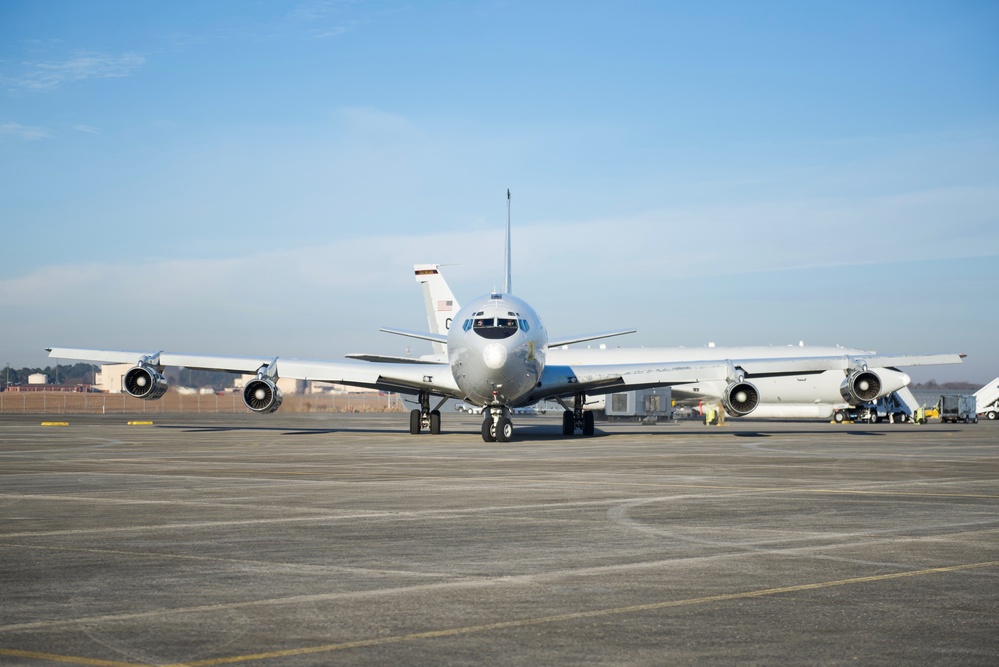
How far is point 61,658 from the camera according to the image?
20.2ft

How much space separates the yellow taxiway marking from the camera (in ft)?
20.1

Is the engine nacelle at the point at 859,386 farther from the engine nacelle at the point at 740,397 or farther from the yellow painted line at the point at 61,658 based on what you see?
the yellow painted line at the point at 61,658

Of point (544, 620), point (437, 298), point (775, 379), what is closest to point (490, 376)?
point (437, 298)

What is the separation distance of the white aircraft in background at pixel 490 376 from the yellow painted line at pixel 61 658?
29.9 m

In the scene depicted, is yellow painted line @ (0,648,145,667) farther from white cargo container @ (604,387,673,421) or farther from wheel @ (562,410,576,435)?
white cargo container @ (604,387,673,421)

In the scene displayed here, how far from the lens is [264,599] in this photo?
795 cm

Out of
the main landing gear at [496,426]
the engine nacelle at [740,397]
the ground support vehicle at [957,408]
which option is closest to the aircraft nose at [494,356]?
the main landing gear at [496,426]

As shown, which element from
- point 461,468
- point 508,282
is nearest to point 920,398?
point 508,282

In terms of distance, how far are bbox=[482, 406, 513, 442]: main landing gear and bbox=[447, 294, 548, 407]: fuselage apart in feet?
1.86

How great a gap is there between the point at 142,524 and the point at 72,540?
144 centimetres

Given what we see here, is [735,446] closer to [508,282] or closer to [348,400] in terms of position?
[508,282]

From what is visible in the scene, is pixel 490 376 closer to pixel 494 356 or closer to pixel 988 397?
pixel 494 356

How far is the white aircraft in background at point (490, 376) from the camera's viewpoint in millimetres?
36906

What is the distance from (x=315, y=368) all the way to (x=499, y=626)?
3568cm
